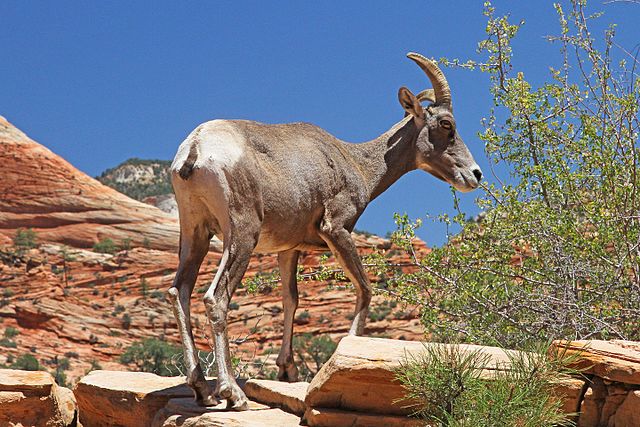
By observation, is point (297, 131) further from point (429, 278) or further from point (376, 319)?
point (376, 319)

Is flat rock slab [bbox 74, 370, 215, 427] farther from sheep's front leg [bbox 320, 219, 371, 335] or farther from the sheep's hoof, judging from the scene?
sheep's front leg [bbox 320, 219, 371, 335]

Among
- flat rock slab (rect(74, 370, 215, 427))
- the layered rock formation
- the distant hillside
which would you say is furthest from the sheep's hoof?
the distant hillside

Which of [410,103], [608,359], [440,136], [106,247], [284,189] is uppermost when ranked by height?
[106,247]

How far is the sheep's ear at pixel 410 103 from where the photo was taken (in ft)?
29.5

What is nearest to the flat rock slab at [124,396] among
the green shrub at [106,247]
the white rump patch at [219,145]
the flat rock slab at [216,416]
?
the flat rock slab at [216,416]

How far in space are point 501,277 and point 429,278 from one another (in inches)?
40.5

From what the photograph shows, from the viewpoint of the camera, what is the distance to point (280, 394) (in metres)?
7.91

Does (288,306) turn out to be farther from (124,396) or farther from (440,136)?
(440,136)

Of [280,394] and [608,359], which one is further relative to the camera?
[280,394]

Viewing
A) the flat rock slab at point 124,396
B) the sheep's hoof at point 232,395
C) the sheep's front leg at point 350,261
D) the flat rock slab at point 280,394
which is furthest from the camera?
the flat rock slab at point 124,396

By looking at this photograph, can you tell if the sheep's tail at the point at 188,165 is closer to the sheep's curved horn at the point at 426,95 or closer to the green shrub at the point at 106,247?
the sheep's curved horn at the point at 426,95

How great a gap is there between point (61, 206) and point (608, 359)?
6332cm

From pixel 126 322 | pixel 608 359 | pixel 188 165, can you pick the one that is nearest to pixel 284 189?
pixel 188 165

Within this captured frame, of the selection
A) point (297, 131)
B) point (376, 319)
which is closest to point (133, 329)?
point (376, 319)
